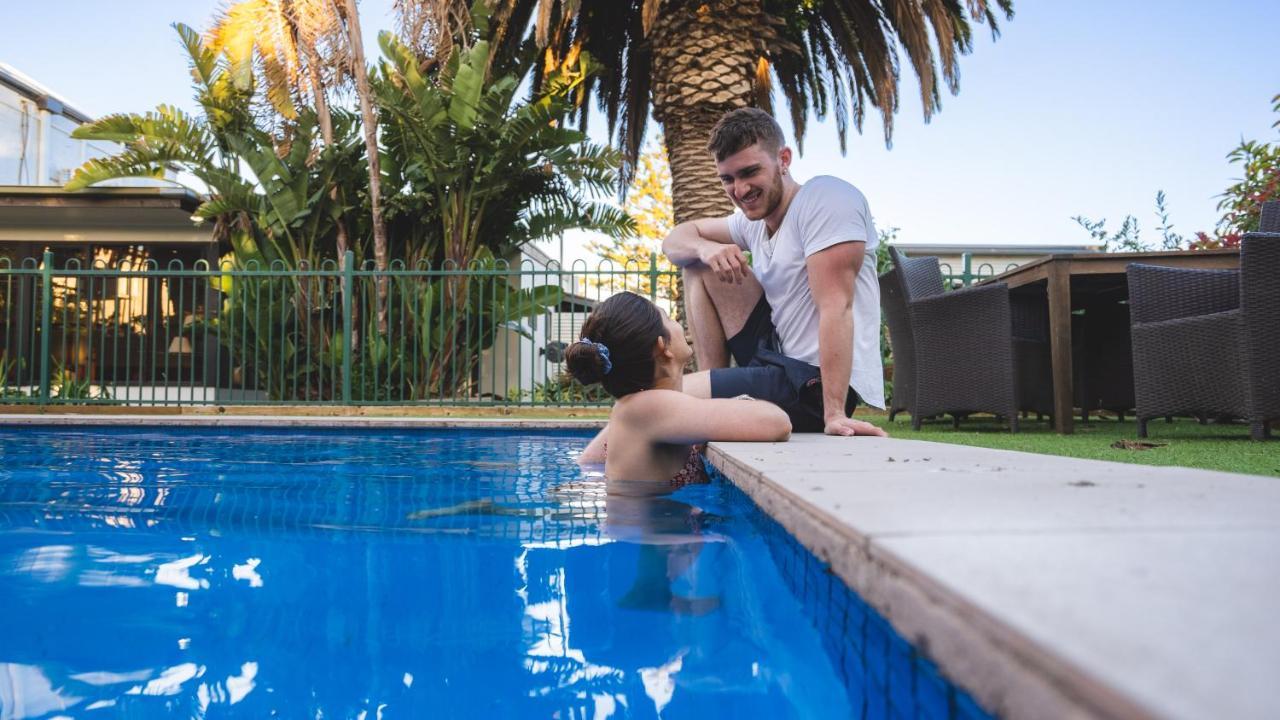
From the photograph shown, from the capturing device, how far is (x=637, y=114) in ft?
40.7

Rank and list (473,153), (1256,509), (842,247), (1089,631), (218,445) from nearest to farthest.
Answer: (1089,631)
(1256,509)
(842,247)
(218,445)
(473,153)

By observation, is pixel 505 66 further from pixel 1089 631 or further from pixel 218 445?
pixel 1089 631

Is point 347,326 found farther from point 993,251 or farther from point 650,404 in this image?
point 993,251

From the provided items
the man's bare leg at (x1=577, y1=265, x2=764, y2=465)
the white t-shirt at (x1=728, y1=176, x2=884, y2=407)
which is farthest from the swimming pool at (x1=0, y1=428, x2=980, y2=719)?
the man's bare leg at (x1=577, y1=265, x2=764, y2=465)

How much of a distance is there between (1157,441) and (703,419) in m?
3.22

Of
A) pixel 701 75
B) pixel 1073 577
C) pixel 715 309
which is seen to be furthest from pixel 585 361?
pixel 701 75

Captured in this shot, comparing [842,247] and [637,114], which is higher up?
[637,114]

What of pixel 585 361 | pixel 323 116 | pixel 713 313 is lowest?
pixel 585 361

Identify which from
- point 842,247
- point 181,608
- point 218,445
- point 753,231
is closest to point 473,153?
point 218,445

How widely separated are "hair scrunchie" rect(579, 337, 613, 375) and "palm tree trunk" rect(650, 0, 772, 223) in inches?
236

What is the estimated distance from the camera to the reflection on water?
3.77 ft

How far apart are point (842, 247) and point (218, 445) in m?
4.54

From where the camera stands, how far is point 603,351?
104 inches

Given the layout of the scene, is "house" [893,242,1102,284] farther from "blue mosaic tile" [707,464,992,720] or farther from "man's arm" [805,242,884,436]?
"blue mosaic tile" [707,464,992,720]
